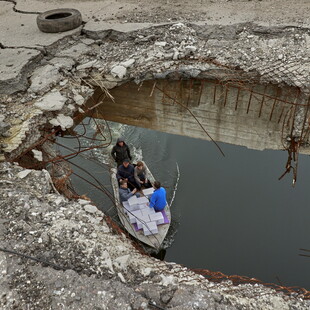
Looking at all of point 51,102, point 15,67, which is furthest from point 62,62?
point 51,102

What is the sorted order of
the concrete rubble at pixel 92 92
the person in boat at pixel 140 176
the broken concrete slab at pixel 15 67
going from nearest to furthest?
the concrete rubble at pixel 92 92
the broken concrete slab at pixel 15 67
the person in boat at pixel 140 176

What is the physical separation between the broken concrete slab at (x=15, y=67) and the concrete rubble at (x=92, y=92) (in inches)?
0.8

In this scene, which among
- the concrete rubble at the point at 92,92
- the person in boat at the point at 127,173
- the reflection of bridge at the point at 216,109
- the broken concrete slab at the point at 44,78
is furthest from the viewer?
the person in boat at the point at 127,173

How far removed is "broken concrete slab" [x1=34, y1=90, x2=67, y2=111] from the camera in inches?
222

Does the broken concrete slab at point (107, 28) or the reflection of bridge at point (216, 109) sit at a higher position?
the broken concrete slab at point (107, 28)

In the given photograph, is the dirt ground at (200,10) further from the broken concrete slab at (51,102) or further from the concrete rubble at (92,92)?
the broken concrete slab at (51,102)

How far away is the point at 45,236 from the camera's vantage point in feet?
12.3

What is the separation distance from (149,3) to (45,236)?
21.1 ft

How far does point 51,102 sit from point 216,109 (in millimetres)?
3134

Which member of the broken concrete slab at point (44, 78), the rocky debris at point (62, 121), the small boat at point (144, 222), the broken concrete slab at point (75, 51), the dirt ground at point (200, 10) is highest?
the dirt ground at point (200, 10)

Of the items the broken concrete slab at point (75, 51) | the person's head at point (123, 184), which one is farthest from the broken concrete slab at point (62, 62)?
the person's head at point (123, 184)

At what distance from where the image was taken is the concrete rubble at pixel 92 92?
3357 mm

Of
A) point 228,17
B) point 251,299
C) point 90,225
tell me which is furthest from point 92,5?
point 251,299

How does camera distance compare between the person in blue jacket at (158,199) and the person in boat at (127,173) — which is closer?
the person in blue jacket at (158,199)
